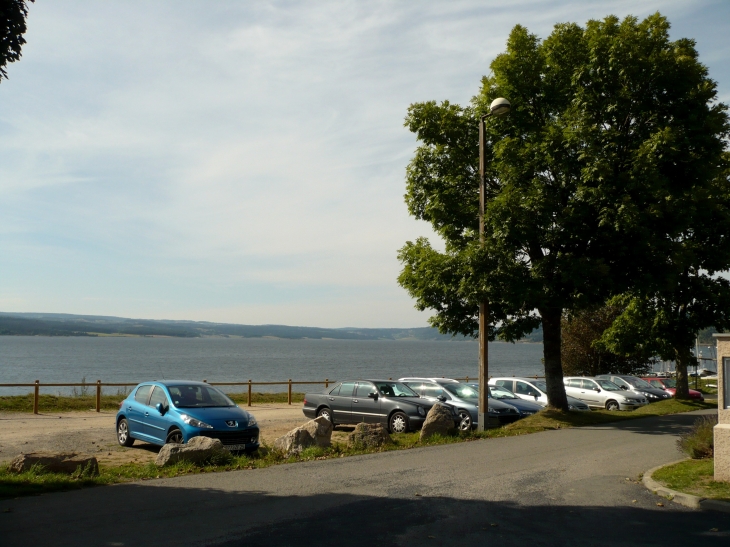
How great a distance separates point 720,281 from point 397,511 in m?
23.5

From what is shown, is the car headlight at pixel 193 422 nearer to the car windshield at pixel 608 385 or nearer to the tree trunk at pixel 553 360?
the tree trunk at pixel 553 360

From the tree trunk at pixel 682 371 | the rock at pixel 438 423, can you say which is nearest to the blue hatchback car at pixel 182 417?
the rock at pixel 438 423

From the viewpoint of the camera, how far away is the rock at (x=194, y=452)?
37.2 ft

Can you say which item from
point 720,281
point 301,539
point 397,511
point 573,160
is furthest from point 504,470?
point 720,281

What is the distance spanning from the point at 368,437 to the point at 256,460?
2570mm

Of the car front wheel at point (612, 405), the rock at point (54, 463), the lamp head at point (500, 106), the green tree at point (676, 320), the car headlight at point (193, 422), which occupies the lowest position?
the car front wheel at point (612, 405)

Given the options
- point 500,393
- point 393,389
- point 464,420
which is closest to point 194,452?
point 393,389

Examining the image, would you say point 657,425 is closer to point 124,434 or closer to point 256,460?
point 256,460

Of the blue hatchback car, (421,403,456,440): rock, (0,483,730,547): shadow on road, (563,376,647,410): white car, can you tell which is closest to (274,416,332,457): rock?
the blue hatchback car

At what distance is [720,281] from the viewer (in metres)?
27.2

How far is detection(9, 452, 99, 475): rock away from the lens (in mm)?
10289

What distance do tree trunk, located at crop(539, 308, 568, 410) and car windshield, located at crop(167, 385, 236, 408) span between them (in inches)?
401

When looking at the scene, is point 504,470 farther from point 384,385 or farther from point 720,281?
point 720,281

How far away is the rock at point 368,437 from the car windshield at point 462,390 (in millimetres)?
6887
